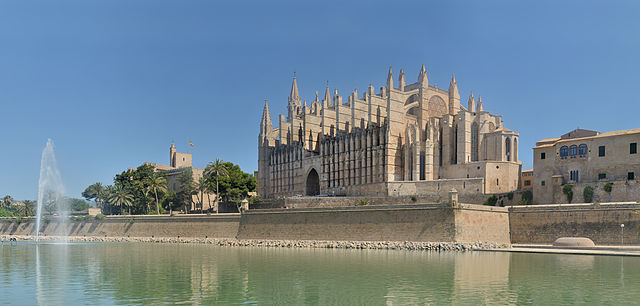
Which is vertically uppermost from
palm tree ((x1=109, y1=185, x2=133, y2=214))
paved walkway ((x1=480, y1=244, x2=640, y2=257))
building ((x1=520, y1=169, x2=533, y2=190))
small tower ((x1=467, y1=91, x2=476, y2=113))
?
small tower ((x1=467, y1=91, x2=476, y2=113))

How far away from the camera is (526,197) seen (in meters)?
44.2

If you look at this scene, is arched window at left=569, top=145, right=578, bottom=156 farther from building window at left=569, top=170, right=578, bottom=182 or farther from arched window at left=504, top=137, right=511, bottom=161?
arched window at left=504, top=137, right=511, bottom=161

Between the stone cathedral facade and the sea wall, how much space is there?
11378 millimetres

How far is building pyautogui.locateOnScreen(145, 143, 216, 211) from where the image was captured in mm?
77812

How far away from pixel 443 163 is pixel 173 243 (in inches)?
1024

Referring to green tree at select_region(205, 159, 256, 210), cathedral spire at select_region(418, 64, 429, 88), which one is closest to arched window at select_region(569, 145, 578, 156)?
cathedral spire at select_region(418, 64, 429, 88)

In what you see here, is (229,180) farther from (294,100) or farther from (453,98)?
(294,100)

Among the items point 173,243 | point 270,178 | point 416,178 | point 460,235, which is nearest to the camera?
point 460,235

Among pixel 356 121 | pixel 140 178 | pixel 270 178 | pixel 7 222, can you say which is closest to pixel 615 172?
pixel 356 121

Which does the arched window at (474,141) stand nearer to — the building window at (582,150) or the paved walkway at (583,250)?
the building window at (582,150)

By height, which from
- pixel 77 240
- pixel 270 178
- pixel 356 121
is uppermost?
pixel 356 121

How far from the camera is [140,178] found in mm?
73500

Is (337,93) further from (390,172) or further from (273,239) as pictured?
(273,239)

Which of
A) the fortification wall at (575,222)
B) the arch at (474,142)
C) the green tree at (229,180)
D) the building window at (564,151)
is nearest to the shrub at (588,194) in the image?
the building window at (564,151)
